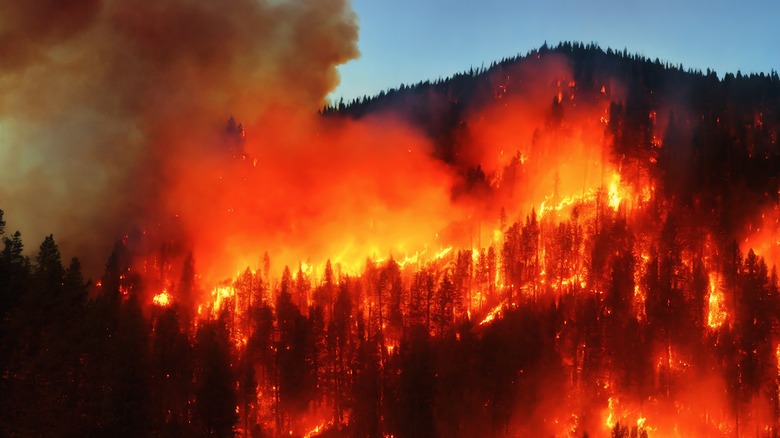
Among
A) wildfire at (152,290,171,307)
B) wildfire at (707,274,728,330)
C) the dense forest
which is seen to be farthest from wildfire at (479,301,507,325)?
wildfire at (152,290,171,307)

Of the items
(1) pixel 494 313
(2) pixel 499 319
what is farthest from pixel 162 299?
(2) pixel 499 319

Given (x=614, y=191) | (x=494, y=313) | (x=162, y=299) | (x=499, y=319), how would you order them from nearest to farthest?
(x=499, y=319) < (x=494, y=313) < (x=614, y=191) < (x=162, y=299)

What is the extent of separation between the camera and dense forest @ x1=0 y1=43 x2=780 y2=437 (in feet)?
160

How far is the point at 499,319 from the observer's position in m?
92.9

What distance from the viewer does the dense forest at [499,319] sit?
48.8 metres

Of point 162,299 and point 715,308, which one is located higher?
point 162,299

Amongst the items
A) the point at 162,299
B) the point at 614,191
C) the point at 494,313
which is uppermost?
the point at 614,191

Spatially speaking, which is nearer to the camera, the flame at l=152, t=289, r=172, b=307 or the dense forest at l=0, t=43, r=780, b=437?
the dense forest at l=0, t=43, r=780, b=437

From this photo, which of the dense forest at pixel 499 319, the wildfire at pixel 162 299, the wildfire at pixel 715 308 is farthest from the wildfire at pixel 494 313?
the wildfire at pixel 162 299

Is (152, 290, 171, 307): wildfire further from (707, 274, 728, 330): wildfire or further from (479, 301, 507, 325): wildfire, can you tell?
(707, 274, 728, 330): wildfire

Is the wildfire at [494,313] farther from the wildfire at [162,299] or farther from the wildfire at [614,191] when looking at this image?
the wildfire at [162,299]

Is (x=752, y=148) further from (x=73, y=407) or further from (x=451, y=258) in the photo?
(x=73, y=407)

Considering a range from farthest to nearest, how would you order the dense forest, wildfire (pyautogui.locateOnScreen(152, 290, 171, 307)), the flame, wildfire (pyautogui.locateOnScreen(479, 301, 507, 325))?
wildfire (pyautogui.locateOnScreen(152, 290, 171, 307)) < the flame < wildfire (pyautogui.locateOnScreen(479, 301, 507, 325)) < the dense forest

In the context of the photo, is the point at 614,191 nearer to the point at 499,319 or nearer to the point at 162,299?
the point at 499,319
